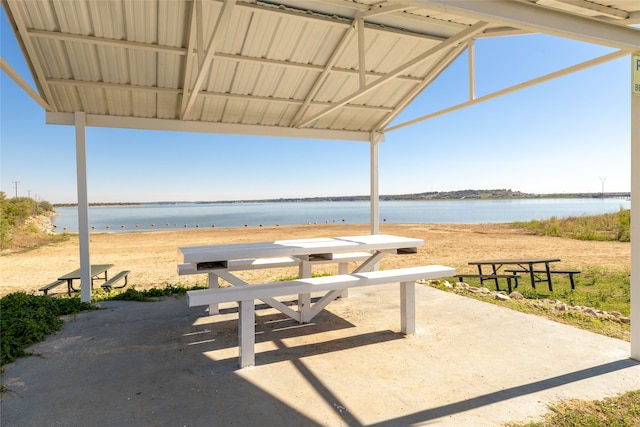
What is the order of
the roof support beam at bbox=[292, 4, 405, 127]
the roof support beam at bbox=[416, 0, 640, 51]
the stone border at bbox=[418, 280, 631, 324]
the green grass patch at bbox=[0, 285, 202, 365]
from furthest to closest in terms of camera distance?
1. the stone border at bbox=[418, 280, 631, 324]
2. the roof support beam at bbox=[292, 4, 405, 127]
3. the green grass patch at bbox=[0, 285, 202, 365]
4. the roof support beam at bbox=[416, 0, 640, 51]

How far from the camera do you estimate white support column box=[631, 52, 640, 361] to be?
124 inches

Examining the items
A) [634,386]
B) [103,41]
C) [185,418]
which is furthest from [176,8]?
[634,386]

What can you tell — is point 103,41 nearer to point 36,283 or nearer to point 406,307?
point 406,307

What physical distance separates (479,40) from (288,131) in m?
3.43

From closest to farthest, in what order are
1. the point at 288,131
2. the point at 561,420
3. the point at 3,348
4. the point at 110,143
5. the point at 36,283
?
the point at 561,420
the point at 3,348
the point at 288,131
the point at 36,283
the point at 110,143

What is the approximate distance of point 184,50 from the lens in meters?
4.60

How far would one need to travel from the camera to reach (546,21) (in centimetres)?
259

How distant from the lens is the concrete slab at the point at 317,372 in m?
2.43

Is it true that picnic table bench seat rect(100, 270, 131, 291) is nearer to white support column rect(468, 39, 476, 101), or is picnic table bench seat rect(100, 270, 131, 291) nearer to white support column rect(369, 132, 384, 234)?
white support column rect(369, 132, 384, 234)

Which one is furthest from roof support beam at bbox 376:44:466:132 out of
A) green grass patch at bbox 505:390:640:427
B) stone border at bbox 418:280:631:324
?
green grass patch at bbox 505:390:640:427

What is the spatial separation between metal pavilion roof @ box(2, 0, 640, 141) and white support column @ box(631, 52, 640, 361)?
0.44 m

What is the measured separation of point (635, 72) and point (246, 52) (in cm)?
428

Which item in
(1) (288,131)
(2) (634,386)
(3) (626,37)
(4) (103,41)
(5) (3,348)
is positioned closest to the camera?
(2) (634,386)

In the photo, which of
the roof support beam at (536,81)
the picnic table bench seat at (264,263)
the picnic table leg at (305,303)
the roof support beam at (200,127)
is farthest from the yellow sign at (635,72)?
the roof support beam at (200,127)
